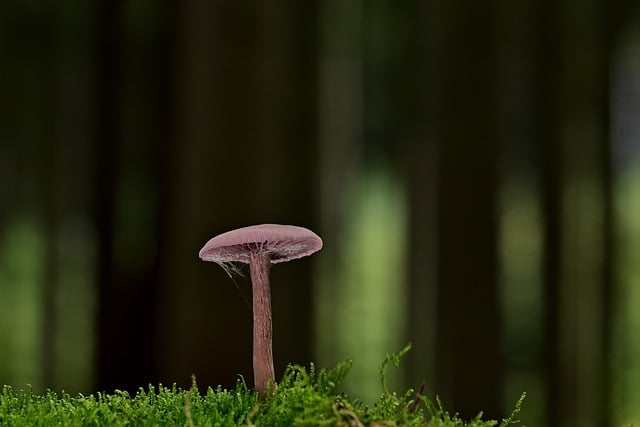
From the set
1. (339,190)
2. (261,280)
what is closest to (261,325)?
(261,280)

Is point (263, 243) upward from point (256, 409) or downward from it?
upward

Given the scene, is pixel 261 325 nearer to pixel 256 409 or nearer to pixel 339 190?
pixel 256 409

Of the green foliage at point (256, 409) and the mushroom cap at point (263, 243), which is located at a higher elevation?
the mushroom cap at point (263, 243)

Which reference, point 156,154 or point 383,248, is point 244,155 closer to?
point 156,154

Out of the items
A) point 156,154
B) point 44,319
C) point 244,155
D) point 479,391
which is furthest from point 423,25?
point 44,319

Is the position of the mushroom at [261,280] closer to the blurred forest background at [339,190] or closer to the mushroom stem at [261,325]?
the mushroom stem at [261,325]

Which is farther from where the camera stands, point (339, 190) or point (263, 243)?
point (339, 190)

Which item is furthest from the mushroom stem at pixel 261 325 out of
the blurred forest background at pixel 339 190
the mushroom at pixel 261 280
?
the blurred forest background at pixel 339 190
